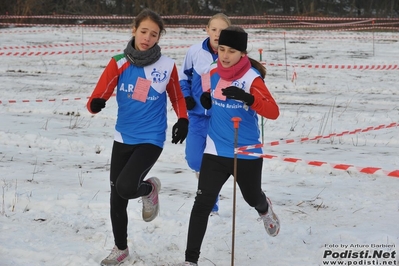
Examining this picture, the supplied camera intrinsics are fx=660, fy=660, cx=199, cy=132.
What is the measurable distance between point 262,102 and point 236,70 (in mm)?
319

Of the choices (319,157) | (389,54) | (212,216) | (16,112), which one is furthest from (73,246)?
(389,54)

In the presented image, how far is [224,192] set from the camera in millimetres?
7094

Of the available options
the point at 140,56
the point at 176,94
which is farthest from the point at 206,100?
the point at 140,56

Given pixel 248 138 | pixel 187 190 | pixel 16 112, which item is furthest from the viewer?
pixel 16 112

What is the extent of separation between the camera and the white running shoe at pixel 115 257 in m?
4.99

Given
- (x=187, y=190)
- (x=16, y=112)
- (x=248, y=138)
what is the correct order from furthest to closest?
(x=16, y=112)
(x=187, y=190)
(x=248, y=138)

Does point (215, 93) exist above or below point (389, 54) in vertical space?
below

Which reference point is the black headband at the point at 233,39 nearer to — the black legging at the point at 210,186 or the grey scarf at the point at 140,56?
the grey scarf at the point at 140,56

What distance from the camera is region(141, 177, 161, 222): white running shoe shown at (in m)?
5.35

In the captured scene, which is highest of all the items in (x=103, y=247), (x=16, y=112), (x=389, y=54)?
(x=389, y=54)

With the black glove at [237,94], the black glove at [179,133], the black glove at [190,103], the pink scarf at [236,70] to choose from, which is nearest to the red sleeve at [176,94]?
the black glove at [179,133]

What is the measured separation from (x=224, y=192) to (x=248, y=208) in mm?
674

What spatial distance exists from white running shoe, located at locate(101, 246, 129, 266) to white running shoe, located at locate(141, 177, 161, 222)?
43 centimetres

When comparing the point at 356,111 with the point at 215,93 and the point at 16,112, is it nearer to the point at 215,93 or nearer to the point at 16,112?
the point at 16,112
